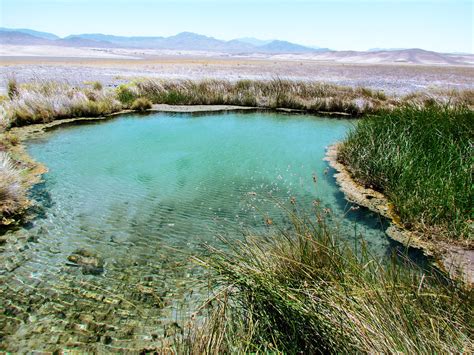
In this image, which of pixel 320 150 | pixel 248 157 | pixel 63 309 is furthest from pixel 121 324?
pixel 320 150

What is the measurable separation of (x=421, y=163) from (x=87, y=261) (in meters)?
5.79

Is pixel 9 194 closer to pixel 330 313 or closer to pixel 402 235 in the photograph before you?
pixel 330 313

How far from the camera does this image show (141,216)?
212 inches

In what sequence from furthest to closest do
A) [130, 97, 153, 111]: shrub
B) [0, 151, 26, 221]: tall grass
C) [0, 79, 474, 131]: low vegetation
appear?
[130, 97, 153, 111]: shrub, [0, 79, 474, 131]: low vegetation, [0, 151, 26, 221]: tall grass

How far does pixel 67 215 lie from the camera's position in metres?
5.30

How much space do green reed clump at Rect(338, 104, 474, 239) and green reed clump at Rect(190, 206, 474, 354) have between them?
2.75 m

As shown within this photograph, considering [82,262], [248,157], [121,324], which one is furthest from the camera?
[248,157]

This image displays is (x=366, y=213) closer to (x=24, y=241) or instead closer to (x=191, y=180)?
(x=191, y=180)

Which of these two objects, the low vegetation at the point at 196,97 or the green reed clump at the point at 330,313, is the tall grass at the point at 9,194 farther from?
the low vegetation at the point at 196,97

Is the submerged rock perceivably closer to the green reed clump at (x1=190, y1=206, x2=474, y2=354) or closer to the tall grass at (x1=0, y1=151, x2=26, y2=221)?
the tall grass at (x1=0, y1=151, x2=26, y2=221)

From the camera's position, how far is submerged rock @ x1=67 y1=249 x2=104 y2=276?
12.8ft

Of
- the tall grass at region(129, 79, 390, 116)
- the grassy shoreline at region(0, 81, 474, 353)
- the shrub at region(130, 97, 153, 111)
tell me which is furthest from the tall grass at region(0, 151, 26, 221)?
the tall grass at region(129, 79, 390, 116)

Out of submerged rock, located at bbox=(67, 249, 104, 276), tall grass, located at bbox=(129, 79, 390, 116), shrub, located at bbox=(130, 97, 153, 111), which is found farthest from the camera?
tall grass, located at bbox=(129, 79, 390, 116)

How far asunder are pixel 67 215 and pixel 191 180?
7.97 ft
